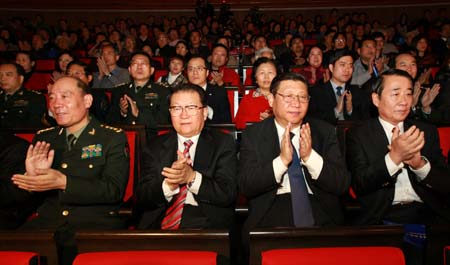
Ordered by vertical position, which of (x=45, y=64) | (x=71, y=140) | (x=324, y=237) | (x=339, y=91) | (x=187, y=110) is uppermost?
(x=45, y=64)

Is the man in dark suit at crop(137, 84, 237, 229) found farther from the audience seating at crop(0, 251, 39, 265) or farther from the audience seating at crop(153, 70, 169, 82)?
the audience seating at crop(153, 70, 169, 82)

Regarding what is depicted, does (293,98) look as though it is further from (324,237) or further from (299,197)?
(324,237)

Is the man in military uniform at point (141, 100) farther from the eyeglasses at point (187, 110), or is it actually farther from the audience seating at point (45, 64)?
the audience seating at point (45, 64)

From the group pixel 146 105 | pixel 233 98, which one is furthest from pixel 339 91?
pixel 146 105

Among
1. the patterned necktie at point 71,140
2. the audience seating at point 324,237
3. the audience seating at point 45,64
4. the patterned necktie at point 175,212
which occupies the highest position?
the audience seating at point 45,64

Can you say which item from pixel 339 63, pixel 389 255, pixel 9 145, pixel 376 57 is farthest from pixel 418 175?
pixel 376 57

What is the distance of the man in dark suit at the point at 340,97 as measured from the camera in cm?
280

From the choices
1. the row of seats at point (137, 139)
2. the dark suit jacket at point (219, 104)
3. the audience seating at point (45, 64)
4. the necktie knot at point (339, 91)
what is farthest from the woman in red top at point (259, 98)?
the audience seating at point (45, 64)

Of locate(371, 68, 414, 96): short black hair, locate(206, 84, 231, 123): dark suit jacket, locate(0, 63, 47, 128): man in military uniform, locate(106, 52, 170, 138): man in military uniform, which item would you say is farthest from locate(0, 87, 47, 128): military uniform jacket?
locate(371, 68, 414, 96): short black hair

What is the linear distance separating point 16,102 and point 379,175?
2.65m

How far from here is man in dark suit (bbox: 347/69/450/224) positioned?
1532mm

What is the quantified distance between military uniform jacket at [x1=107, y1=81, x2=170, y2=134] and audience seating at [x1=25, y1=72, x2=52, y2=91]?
1558 millimetres

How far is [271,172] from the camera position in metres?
1.47

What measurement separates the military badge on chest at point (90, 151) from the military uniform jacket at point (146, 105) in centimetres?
117
